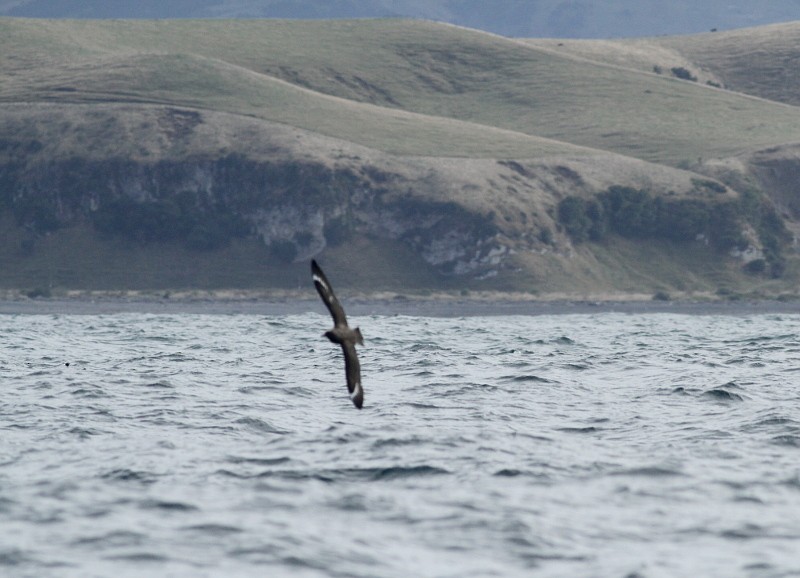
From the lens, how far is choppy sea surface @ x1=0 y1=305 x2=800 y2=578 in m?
19.4

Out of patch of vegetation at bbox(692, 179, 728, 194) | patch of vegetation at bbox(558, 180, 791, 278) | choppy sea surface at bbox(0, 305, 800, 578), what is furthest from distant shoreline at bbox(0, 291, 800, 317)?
choppy sea surface at bbox(0, 305, 800, 578)

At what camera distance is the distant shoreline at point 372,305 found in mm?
103250

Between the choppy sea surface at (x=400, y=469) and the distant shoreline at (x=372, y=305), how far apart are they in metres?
53.5

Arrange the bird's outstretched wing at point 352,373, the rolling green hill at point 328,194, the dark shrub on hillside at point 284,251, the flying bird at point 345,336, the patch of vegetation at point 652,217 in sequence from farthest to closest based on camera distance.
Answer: the patch of vegetation at point 652,217, the dark shrub on hillside at point 284,251, the rolling green hill at point 328,194, the bird's outstretched wing at point 352,373, the flying bird at point 345,336

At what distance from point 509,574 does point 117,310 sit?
280 feet

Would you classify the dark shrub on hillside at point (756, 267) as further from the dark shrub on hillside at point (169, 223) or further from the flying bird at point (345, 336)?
the flying bird at point (345, 336)

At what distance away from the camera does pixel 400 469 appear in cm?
2527

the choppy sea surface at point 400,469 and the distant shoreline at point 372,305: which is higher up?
the choppy sea surface at point 400,469

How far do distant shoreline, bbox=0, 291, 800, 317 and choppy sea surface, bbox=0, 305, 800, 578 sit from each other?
53.5 metres

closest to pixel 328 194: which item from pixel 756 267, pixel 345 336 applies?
pixel 756 267

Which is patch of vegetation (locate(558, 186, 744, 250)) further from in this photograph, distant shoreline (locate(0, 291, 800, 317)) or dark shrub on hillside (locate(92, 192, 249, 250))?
dark shrub on hillside (locate(92, 192, 249, 250))

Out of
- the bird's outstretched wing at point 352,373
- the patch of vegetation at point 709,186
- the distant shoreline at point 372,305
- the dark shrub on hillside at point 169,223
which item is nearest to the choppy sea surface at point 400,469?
the bird's outstretched wing at point 352,373

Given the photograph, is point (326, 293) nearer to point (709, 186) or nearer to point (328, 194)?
point (328, 194)

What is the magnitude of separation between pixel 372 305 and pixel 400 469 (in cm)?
8859
